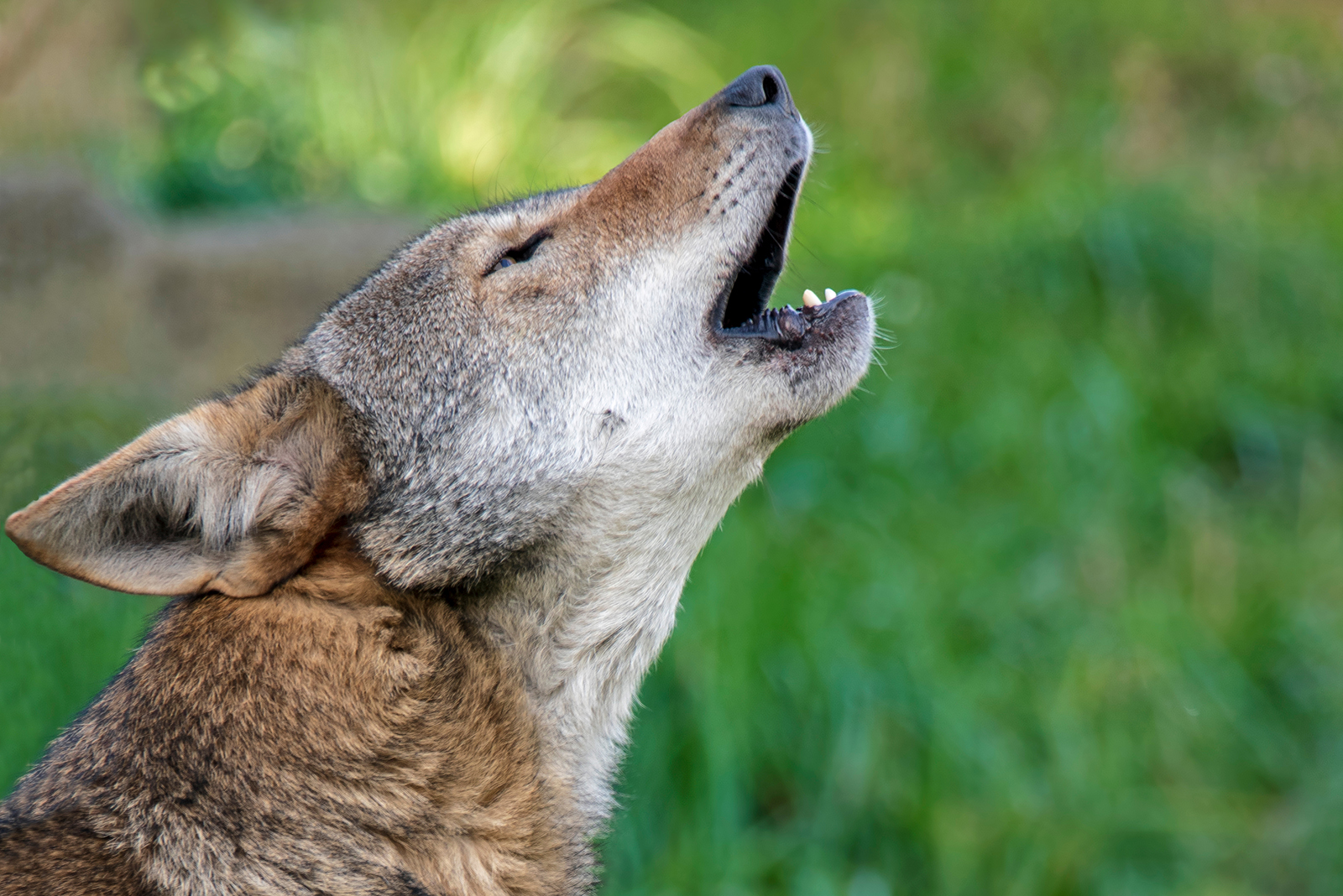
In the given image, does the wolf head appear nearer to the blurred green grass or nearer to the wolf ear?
the wolf ear

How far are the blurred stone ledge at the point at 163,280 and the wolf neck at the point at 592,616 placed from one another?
8.27 feet

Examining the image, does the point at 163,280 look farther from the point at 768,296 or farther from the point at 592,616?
the point at 592,616

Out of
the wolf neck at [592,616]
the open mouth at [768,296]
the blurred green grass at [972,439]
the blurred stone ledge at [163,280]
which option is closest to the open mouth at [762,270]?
the open mouth at [768,296]

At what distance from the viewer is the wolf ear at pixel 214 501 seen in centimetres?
200

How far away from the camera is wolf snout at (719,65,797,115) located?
255 centimetres

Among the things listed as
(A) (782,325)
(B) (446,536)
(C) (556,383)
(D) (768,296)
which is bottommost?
(B) (446,536)

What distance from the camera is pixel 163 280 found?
5543 millimetres

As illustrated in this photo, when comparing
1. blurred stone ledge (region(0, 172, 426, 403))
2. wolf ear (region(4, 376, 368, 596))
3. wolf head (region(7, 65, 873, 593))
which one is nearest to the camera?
wolf ear (region(4, 376, 368, 596))

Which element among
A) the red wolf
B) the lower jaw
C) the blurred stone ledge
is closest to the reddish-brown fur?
the red wolf

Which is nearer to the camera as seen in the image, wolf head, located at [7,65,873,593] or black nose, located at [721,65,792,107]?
wolf head, located at [7,65,873,593]

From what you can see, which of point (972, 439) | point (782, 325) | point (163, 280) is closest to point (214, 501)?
point (782, 325)

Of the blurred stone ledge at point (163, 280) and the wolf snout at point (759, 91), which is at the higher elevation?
the blurred stone ledge at point (163, 280)

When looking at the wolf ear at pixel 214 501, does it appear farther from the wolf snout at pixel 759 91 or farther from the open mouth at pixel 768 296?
the wolf snout at pixel 759 91

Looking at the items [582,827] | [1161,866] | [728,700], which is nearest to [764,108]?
[582,827]
